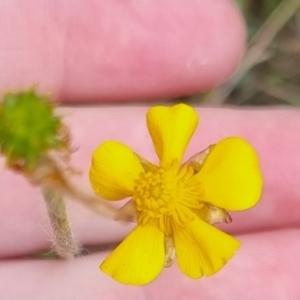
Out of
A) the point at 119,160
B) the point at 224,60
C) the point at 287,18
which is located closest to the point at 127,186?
the point at 119,160

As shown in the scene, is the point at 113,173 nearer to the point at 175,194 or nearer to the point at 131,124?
A: the point at 175,194

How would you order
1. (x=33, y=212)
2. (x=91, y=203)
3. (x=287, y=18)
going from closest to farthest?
(x=91, y=203), (x=33, y=212), (x=287, y=18)

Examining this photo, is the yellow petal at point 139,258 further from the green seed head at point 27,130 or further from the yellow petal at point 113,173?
the green seed head at point 27,130

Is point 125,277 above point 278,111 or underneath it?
underneath

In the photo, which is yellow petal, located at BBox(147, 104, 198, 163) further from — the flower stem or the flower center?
the flower stem

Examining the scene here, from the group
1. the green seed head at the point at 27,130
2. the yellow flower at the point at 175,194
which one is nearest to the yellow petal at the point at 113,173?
the yellow flower at the point at 175,194

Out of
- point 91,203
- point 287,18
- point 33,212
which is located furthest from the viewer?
point 287,18

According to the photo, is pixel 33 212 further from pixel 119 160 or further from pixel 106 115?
pixel 119 160

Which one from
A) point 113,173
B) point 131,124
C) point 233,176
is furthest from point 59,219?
point 131,124
